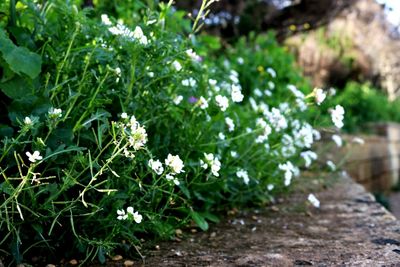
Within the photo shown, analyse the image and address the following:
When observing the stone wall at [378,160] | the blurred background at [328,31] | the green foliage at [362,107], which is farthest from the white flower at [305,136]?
the green foliage at [362,107]

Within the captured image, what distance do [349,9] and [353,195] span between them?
12.6ft

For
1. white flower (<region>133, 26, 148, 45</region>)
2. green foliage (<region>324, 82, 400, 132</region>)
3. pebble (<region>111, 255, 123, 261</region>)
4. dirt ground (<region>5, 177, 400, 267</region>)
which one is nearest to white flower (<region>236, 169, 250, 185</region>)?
dirt ground (<region>5, 177, 400, 267</region>)

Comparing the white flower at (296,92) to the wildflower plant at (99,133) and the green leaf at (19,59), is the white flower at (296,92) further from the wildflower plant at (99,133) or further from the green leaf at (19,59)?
the green leaf at (19,59)

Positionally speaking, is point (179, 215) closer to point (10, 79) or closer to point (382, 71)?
point (10, 79)

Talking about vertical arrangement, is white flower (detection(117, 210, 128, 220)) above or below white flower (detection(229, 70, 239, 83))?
below

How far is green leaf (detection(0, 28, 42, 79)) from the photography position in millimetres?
1498

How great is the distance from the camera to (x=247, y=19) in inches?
215

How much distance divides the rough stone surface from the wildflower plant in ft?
0.40

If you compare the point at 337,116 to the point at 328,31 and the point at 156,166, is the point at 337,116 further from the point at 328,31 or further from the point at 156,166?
the point at 328,31

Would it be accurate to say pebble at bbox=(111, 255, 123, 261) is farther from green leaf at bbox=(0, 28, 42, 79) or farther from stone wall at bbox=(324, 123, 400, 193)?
stone wall at bbox=(324, 123, 400, 193)

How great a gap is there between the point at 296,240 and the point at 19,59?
116cm

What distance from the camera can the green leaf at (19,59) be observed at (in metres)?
1.50

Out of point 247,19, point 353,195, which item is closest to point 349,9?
point 247,19

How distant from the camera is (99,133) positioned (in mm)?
1376
